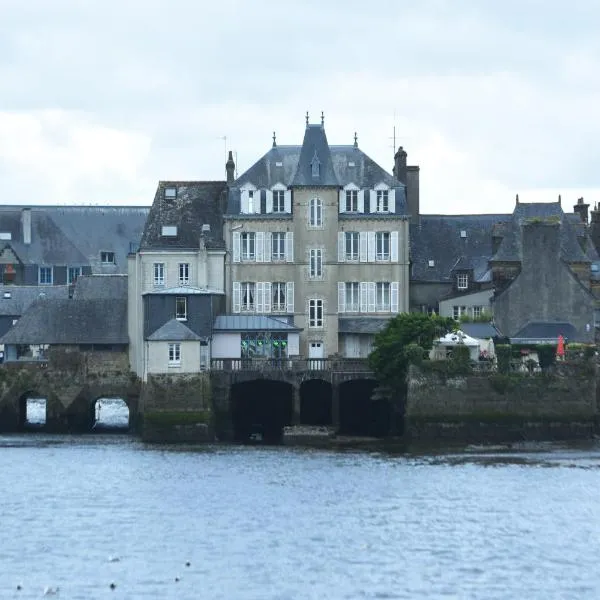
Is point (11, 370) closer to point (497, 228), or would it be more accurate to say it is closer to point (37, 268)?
point (497, 228)

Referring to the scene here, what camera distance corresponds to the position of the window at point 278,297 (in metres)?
110

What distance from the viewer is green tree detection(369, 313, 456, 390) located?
311 feet

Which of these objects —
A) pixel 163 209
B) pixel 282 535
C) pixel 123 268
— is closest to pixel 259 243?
pixel 163 209

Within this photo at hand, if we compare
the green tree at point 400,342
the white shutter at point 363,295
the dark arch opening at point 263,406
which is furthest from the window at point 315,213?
the green tree at point 400,342

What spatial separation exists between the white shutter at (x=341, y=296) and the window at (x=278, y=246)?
11.7ft

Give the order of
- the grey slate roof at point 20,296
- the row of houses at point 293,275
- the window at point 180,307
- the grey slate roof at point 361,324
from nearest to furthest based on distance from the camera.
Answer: the window at point 180,307
the row of houses at point 293,275
the grey slate roof at point 361,324
the grey slate roof at point 20,296

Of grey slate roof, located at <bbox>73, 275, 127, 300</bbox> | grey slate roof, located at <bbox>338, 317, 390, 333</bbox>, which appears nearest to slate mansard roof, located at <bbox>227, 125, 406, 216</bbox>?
grey slate roof, located at <bbox>338, 317, 390, 333</bbox>

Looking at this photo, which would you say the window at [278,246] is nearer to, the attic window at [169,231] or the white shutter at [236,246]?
the white shutter at [236,246]

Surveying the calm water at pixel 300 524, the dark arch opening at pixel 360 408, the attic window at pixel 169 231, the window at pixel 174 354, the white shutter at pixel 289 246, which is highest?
the attic window at pixel 169 231

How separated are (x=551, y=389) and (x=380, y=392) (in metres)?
9.08

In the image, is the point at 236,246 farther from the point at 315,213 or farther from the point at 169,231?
the point at 315,213

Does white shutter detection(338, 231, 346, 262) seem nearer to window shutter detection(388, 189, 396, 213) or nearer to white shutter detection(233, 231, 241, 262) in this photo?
window shutter detection(388, 189, 396, 213)

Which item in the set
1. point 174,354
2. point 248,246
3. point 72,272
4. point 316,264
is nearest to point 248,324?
point 248,246

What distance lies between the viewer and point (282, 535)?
6194 cm
